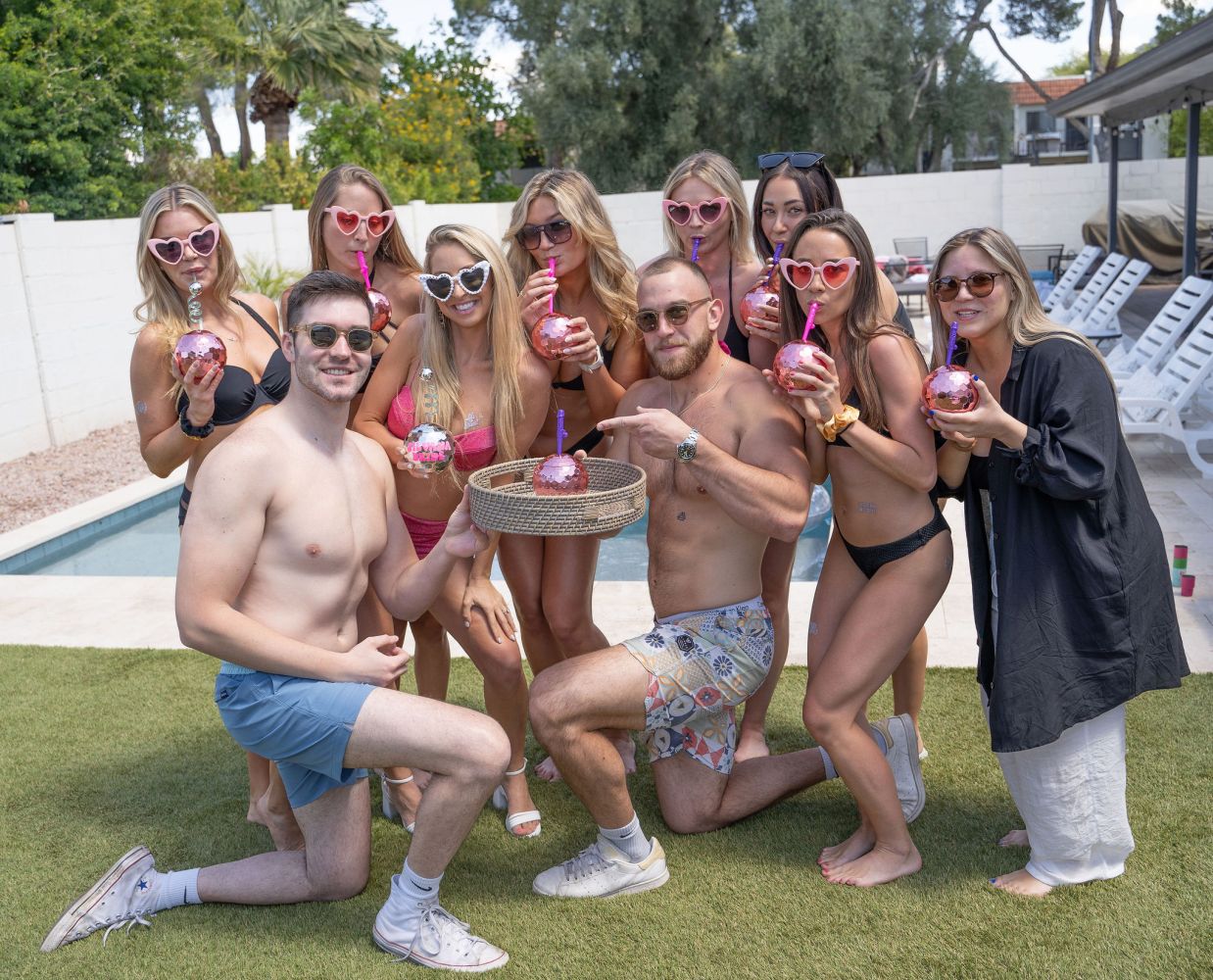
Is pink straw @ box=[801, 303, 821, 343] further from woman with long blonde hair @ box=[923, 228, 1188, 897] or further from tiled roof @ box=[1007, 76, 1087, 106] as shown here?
tiled roof @ box=[1007, 76, 1087, 106]

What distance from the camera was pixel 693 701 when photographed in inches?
156

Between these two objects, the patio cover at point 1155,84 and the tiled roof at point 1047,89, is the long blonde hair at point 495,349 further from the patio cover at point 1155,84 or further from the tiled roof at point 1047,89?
the tiled roof at point 1047,89

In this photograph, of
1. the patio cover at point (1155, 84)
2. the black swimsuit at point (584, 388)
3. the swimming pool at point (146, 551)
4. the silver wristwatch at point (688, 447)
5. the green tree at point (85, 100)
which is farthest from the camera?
the green tree at point (85, 100)

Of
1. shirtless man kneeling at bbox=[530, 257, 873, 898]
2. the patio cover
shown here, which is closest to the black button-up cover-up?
shirtless man kneeling at bbox=[530, 257, 873, 898]

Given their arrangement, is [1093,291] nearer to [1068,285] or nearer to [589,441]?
[1068,285]

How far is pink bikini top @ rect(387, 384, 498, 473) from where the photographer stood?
4.27 m

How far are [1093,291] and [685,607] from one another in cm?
1337

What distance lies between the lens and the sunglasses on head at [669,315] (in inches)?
152

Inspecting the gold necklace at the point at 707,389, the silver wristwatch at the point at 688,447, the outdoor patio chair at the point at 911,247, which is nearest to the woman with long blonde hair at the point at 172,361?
the gold necklace at the point at 707,389

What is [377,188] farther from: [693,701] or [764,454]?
[693,701]

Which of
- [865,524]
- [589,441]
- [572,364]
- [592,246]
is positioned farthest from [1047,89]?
[865,524]

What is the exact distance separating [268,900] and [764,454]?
2.23m

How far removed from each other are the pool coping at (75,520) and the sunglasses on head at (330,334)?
5726 mm

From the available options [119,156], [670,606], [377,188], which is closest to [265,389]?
[377,188]
